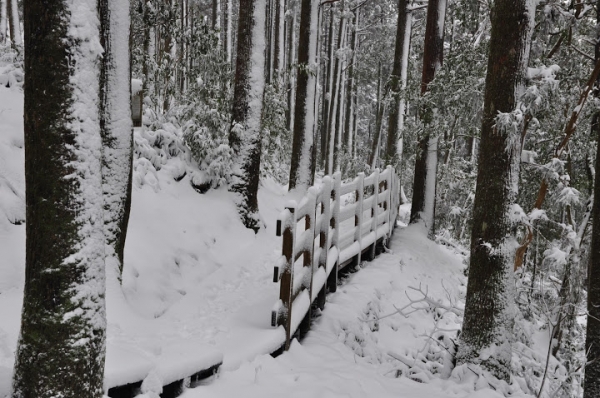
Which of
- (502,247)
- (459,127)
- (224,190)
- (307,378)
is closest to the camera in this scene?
(307,378)

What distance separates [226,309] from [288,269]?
1.41 meters

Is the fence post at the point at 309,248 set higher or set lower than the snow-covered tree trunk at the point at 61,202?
lower

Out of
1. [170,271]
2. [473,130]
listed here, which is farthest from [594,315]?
[473,130]

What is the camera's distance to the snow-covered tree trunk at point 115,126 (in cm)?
520

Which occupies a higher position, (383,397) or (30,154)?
(30,154)

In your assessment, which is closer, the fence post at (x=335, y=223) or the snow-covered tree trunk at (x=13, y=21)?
the fence post at (x=335, y=223)

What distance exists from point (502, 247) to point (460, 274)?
21.3ft

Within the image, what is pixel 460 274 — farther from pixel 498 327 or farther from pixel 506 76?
pixel 506 76

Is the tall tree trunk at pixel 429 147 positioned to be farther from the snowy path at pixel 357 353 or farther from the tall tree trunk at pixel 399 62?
the snowy path at pixel 357 353

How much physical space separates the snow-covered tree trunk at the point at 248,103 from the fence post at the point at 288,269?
413 centimetres

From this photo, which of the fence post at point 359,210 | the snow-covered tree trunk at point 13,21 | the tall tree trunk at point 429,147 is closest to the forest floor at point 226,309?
the fence post at point 359,210

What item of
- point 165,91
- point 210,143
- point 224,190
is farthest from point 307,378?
point 165,91

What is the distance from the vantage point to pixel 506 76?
5.01 meters

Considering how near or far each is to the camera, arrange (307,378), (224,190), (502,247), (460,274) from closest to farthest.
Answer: (307,378)
(502,247)
(224,190)
(460,274)
